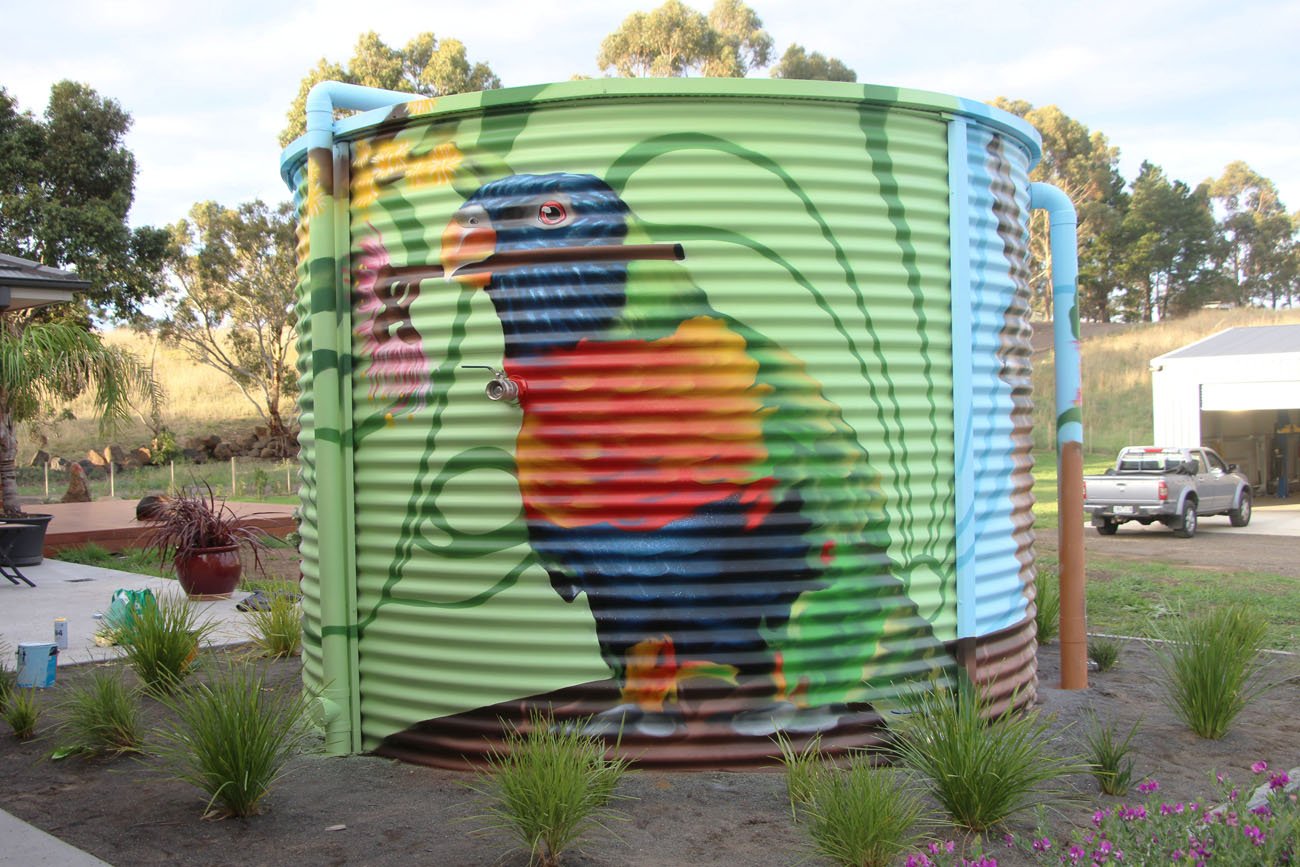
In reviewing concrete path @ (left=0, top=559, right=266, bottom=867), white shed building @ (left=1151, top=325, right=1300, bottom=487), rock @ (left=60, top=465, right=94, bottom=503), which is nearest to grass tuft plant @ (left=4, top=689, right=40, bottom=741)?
concrete path @ (left=0, top=559, right=266, bottom=867)

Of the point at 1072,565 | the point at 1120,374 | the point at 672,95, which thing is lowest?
the point at 1072,565

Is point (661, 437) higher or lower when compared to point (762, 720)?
higher

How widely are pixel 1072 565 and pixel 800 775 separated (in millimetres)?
2952

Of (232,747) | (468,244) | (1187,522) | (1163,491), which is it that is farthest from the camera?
(1187,522)

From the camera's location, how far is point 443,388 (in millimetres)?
5391

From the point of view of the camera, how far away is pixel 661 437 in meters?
5.13

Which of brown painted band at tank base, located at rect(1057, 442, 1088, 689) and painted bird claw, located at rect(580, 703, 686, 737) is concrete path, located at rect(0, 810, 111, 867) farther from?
brown painted band at tank base, located at rect(1057, 442, 1088, 689)

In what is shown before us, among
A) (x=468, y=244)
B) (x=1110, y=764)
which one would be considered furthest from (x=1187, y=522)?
(x=468, y=244)

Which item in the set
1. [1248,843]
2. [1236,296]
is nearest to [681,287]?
[1248,843]

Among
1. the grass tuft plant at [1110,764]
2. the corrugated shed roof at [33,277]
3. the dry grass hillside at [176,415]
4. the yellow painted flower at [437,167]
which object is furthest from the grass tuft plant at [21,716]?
the dry grass hillside at [176,415]

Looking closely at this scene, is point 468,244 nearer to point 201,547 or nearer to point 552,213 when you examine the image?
point 552,213

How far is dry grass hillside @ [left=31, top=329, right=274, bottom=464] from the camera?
37.2 m

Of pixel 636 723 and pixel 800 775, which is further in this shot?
pixel 636 723

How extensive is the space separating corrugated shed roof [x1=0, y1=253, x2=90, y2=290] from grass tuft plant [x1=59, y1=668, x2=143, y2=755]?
29.9 ft
